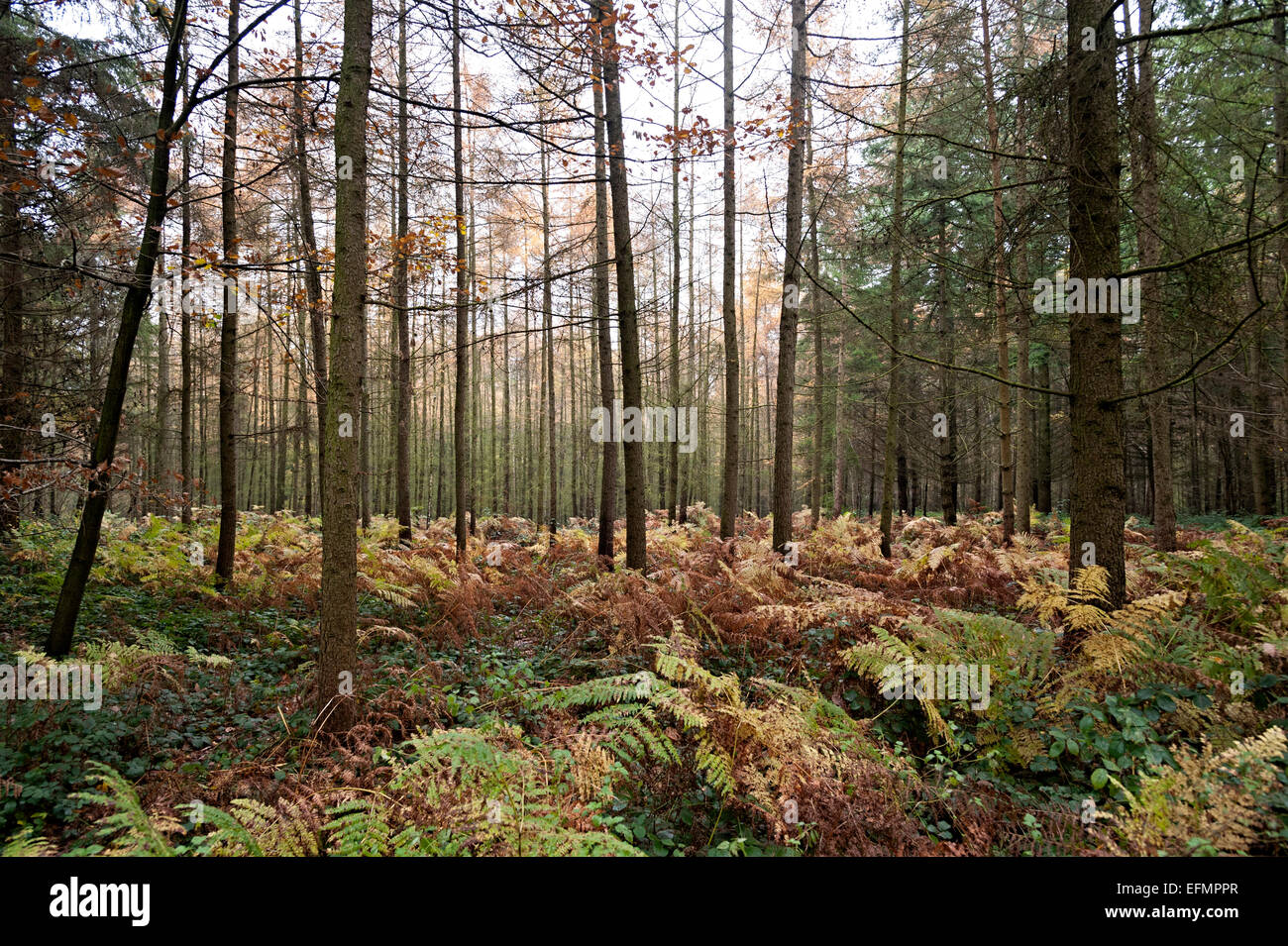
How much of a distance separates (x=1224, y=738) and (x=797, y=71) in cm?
894

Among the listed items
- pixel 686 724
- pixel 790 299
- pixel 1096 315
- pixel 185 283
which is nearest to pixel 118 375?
pixel 185 283

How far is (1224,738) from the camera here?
129 inches

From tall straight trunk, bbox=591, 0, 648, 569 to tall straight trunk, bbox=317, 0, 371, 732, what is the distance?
350 cm

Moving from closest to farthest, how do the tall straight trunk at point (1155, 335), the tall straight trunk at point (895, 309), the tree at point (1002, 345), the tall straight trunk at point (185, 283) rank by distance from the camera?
the tall straight trunk at point (185, 283) < the tall straight trunk at point (1155, 335) < the tall straight trunk at point (895, 309) < the tree at point (1002, 345)

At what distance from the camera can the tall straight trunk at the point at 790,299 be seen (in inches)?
294

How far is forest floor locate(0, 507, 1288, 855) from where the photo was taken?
2.81 m

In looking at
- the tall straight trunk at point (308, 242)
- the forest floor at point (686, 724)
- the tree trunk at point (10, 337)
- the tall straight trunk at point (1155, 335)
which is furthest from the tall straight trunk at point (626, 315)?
the tree trunk at point (10, 337)

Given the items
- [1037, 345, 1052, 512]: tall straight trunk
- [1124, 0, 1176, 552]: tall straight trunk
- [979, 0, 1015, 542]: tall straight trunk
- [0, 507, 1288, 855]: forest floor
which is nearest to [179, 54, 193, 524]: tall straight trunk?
[0, 507, 1288, 855]: forest floor

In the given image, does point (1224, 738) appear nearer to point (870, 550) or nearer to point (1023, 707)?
point (1023, 707)

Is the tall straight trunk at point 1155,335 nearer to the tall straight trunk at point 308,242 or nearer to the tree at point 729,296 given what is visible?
the tree at point 729,296

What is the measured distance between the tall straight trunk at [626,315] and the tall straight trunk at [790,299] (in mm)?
2144

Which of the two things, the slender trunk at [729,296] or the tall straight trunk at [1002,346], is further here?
the slender trunk at [729,296]

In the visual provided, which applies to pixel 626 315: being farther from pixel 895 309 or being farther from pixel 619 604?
pixel 895 309
